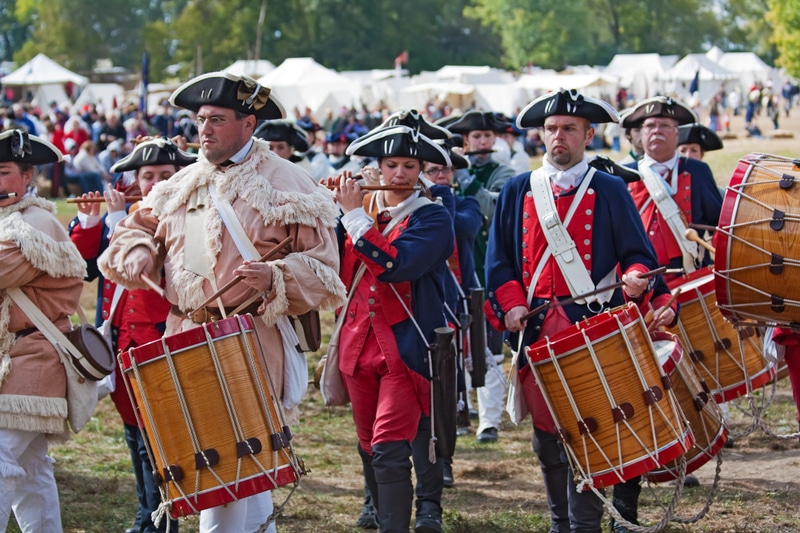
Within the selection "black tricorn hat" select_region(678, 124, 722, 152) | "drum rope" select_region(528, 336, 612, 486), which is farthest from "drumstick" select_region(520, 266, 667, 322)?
"black tricorn hat" select_region(678, 124, 722, 152)

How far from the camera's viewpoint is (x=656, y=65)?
206 ft

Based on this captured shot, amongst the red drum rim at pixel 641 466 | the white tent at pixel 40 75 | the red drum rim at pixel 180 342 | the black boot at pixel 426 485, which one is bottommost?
the black boot at pixel 426 485

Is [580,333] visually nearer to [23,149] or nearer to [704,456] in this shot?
[704,456]

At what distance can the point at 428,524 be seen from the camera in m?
6.07

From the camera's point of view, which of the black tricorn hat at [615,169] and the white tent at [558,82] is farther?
the white tent at [558,82]

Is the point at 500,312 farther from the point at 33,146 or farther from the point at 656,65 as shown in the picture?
the point at 656,65

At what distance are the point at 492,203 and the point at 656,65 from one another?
5656 centimetres

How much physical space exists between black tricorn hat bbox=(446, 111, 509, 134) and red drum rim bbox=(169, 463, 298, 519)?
4.98m

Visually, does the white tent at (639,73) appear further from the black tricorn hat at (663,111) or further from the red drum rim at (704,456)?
the red drum rim at (704,456)

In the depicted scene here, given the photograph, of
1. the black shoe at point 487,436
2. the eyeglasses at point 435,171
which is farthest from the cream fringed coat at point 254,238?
the black shoe at point 487,436

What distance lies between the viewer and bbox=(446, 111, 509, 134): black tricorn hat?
9133 millimetres

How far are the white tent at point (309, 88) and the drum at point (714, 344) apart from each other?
36.3 metres

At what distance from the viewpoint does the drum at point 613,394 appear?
5.06 metres

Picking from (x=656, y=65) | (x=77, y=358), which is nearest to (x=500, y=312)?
(x=77, y=358)
